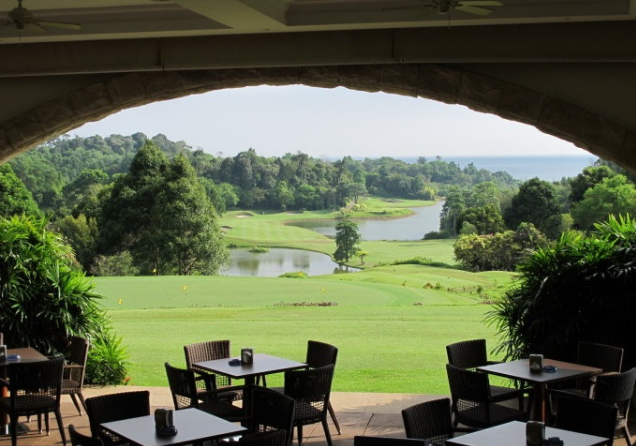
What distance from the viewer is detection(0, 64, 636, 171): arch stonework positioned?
25.7 feet

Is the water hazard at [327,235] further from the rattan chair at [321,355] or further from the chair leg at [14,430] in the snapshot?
the chair leg at [14,430]

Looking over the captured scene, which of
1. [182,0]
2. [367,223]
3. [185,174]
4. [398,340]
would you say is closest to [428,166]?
[367,223]

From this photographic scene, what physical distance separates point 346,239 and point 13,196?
416 inches

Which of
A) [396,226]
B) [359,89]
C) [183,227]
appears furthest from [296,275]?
[359,89]

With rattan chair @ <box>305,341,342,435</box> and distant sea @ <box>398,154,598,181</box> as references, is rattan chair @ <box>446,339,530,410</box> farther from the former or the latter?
distant sea @ <box>398,154,598,181</box>

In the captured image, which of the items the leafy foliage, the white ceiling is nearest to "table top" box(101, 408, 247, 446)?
the white ceiling

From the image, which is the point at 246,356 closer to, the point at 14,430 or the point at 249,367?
the point at 249,367

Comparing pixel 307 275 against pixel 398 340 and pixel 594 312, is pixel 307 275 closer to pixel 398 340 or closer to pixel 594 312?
pixel 398 340

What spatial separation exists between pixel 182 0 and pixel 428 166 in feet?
81.2

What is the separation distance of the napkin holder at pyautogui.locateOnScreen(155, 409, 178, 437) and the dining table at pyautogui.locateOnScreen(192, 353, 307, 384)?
5.49ft

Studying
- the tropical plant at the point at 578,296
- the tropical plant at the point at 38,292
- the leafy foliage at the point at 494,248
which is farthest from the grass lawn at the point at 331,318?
the tropical plant at the point at 578,296

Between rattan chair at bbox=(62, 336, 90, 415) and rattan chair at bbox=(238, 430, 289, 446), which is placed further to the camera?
rattan chair at bbox=(62, 336, 90, 415)

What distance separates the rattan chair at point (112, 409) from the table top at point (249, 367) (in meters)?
1.25

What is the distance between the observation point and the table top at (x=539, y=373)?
20.7ft
